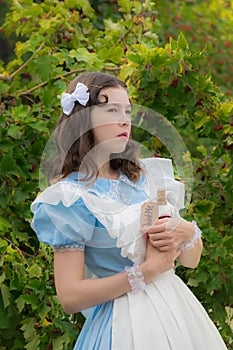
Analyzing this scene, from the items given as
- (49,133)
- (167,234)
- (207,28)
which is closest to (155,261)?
(167,234)

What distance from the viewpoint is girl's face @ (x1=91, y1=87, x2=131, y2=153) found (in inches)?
71.9

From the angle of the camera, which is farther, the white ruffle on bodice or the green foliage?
the green foliage

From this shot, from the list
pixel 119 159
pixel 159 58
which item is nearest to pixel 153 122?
pixel 159 58

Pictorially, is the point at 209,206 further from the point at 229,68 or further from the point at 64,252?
the point at 229,68

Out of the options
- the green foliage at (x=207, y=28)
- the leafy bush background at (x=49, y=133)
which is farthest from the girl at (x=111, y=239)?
the green foliage at (x=207, y=28)

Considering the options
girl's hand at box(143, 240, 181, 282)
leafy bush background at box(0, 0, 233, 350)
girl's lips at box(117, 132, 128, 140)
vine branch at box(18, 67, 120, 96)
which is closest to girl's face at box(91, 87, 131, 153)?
girl's lips at box(117, 132, 128, 140)

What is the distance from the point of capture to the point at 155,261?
177 centimetres

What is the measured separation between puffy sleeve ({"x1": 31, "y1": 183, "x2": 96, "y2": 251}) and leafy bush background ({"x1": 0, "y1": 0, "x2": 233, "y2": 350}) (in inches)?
24.5

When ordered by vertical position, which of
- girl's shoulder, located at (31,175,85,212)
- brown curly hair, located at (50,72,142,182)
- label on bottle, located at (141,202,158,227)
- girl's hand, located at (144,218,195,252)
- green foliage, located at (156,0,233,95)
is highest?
brown curly hair, located at (50,72,142,182)

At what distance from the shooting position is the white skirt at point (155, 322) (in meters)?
1.77

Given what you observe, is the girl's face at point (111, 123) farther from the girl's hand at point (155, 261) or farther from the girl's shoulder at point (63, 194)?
the girl's hand at point (155, 261)

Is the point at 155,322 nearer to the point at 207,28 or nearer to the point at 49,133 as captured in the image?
the point at 49,133

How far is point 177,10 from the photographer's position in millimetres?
5785

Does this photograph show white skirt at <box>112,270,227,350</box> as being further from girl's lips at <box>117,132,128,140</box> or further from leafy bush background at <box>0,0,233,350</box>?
leafy bush background at <box>0,0,233,350</box>
